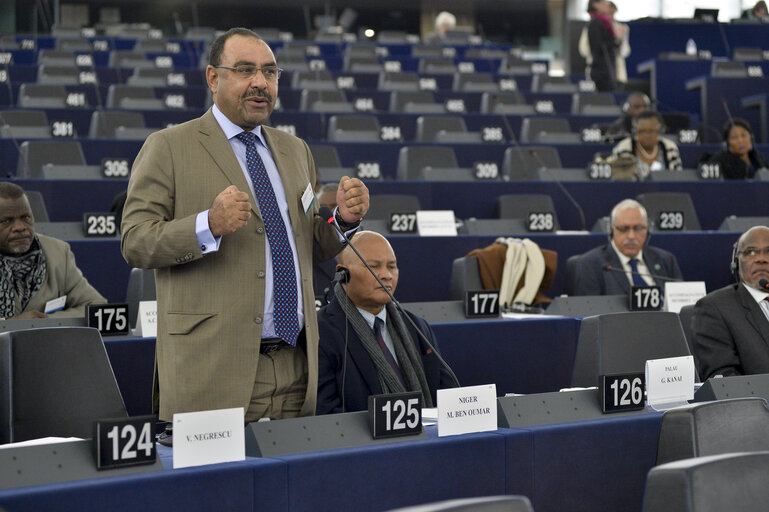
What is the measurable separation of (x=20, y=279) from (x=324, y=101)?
5362mm

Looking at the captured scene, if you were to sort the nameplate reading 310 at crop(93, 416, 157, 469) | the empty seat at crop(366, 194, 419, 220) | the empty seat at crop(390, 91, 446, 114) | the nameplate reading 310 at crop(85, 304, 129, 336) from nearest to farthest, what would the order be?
the nameplate reading 310 at crop(93, 416, 157, 469), the nameplate reading 310 at crop(85, 304, 129, 336), the empty seat at crop(366, 194, 419, 220), the empty seat at crop(390, 91, 446, 114)

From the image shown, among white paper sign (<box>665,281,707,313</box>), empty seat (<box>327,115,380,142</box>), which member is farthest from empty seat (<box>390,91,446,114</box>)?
white paper sign (<box>665,281,707,313</box>)

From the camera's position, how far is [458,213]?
19.6ft

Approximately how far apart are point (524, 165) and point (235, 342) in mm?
5064

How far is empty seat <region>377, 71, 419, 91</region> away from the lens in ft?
32.0

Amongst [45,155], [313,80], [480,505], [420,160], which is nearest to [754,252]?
[480,505]

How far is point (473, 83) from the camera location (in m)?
10.0

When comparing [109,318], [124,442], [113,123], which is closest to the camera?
[124,442]

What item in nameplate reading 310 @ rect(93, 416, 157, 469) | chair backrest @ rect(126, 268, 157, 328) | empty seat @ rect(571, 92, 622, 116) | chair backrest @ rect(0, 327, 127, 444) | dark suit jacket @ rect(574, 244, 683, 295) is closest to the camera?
nameplate reading 310 @ rect(93, 416, 157, 469)

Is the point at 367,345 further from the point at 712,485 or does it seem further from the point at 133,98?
the point at 133,98

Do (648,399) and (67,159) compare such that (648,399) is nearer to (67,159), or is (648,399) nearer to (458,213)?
(458,213)

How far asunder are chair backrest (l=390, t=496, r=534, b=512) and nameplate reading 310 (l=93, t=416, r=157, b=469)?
0.65 meters

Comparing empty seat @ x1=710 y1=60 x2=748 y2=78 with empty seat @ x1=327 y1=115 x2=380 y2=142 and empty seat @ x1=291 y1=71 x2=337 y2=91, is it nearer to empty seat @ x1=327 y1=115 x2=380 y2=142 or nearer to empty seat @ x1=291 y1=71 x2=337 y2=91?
empty seat @ x1=291 y1=71 x2=337 y2=91

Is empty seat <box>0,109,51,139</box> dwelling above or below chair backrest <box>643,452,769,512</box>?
above
